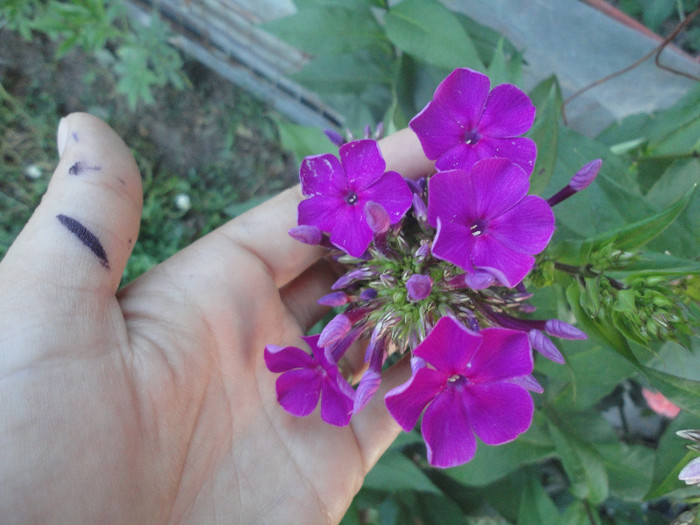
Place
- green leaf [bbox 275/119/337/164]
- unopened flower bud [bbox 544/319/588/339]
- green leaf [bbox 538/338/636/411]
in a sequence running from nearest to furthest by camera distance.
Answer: unopened flower bud [bbox 544/319/588/339]
green leaf [bbox 538/338/636/411]
green leaf [bbox 275/119/337/164]

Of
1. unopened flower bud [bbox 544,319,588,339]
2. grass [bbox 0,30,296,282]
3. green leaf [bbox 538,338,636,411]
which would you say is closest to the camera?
unopened flower bud [bbox 544,319,588,339]

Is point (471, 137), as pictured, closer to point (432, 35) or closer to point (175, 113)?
point (432, 35)

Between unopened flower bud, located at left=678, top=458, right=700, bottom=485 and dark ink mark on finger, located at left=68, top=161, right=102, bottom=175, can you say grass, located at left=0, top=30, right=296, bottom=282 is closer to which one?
dark ink mark on finger, located at left=68, top=161, right=102, bottom=175

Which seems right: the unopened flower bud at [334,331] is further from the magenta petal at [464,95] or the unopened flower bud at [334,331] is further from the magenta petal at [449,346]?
the magenta petal at [464,95]

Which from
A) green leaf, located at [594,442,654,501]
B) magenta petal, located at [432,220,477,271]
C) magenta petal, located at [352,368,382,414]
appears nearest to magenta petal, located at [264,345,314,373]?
magenta petal, located at [352,368,382,414]

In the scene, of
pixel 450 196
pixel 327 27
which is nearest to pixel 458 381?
pixel 450 196

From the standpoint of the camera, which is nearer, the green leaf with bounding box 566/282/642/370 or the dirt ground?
the green leaf with bounding box 566/282/642/370

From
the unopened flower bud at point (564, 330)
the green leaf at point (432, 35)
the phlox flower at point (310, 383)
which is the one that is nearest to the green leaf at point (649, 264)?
the unopened flower bud at point (564, 330)

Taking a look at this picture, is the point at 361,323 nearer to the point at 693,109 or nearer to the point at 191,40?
the point at 693,109
